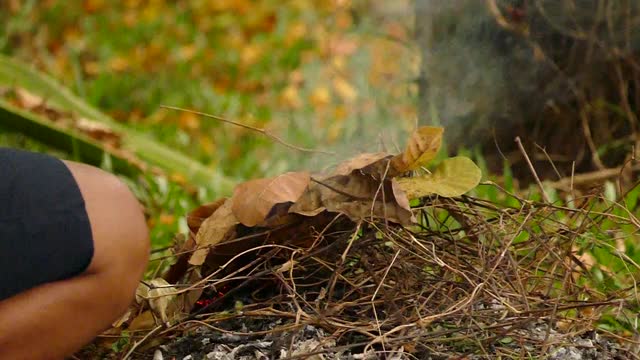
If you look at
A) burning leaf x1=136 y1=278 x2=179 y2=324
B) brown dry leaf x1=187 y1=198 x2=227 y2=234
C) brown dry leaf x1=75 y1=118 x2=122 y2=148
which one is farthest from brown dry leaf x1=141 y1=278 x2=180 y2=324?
brown dry leaf x1=75 y1=118 x2=122 y2=148

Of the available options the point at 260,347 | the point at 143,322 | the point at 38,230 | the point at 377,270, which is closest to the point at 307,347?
the point at 260,347

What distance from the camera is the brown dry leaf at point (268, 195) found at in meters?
2.10

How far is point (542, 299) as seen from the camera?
6.94ft

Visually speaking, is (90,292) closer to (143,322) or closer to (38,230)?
(38,230)

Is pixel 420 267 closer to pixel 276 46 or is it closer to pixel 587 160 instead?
pixel 587 160

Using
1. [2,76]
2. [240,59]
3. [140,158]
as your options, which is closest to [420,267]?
[140,158]

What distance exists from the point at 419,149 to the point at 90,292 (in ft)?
2.04

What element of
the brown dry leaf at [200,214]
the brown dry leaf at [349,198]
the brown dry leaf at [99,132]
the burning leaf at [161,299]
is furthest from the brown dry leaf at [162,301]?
the brown dry leaf at [99,132]

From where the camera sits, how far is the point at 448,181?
2119 mm

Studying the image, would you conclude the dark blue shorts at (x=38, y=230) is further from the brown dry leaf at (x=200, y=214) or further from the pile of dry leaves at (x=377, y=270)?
the brown dry leaf at (x=200, y=214)

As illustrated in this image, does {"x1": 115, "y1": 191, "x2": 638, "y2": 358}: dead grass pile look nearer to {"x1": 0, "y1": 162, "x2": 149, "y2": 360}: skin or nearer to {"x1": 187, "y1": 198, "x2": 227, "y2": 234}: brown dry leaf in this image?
{"x1": 187, "y1": 198, "x2": 227, "y2": 234}: brown dry leaf

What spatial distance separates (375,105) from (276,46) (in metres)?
1.14

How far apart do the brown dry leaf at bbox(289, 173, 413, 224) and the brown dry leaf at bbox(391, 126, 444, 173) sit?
0.17ft

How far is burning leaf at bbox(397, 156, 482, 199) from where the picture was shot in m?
2.09
